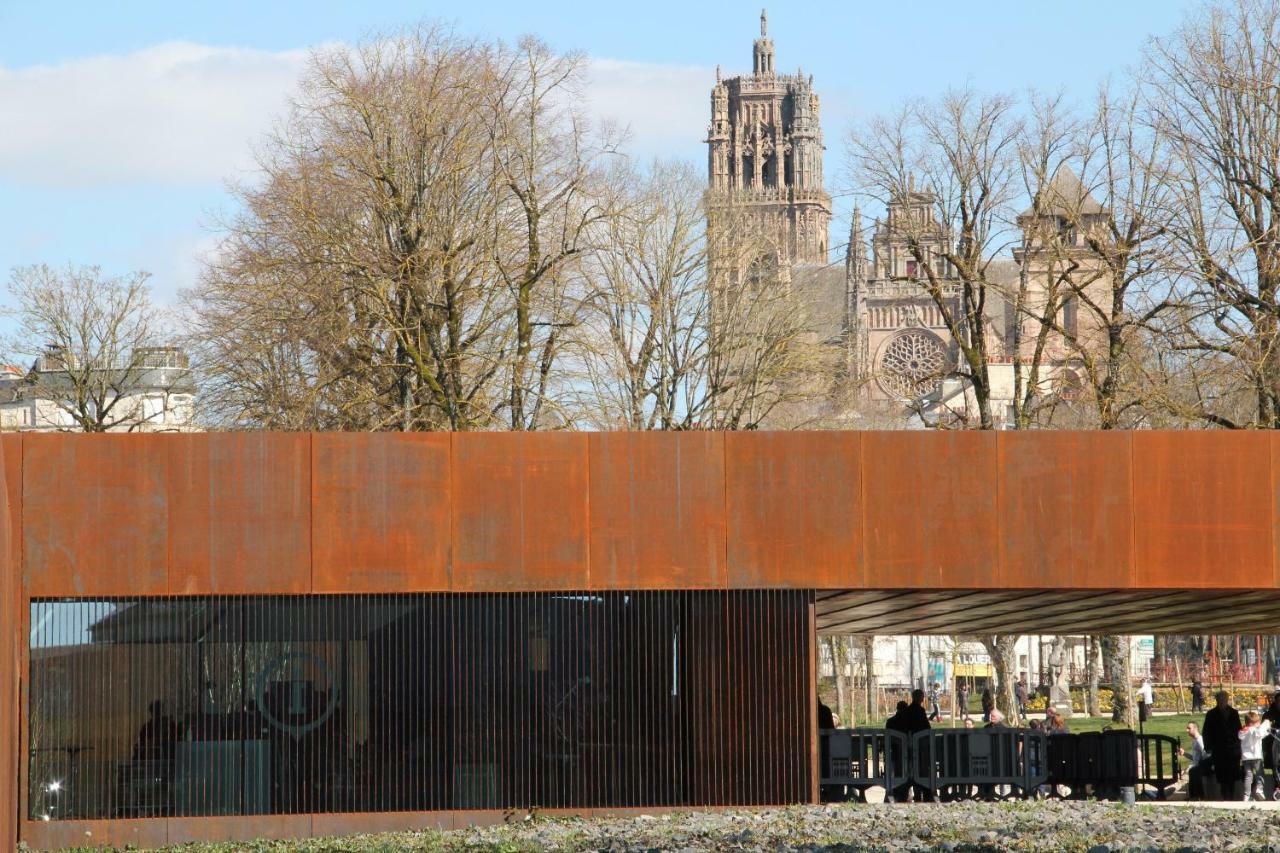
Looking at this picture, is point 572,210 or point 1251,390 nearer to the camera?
point 1251,390

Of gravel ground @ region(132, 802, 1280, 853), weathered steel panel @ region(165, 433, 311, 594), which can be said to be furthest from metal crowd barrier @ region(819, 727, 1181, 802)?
weathered steel panel @ region(165, 433, 311, 594)

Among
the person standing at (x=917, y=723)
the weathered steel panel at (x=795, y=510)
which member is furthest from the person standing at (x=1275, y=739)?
the weathered steel panel at (x=795, y=510)

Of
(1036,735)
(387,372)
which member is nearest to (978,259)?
(387,372)

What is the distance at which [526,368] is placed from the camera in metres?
31.9

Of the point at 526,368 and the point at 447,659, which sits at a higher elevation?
the point at 526,368

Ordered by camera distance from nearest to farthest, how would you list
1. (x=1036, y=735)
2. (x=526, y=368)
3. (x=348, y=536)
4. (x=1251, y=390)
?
(x=348, y=536)
(x=1036, y=735)
(x=1251, y=390)
(x=526, y=368)

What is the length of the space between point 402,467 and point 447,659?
1991mm

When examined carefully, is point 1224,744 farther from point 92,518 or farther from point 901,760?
point 92,518

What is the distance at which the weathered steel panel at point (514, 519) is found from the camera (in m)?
17.6

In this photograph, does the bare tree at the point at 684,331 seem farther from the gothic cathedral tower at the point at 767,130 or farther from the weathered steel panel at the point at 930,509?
the gothic cathedral tower at the point at 767,130

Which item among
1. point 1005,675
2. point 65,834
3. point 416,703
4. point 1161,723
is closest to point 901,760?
point 416,703

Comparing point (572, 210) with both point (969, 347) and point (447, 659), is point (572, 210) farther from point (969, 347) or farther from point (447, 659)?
point (447, 659)

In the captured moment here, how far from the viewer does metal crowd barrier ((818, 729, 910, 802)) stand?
19516mm

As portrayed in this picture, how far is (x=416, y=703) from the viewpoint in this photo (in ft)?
57.8
